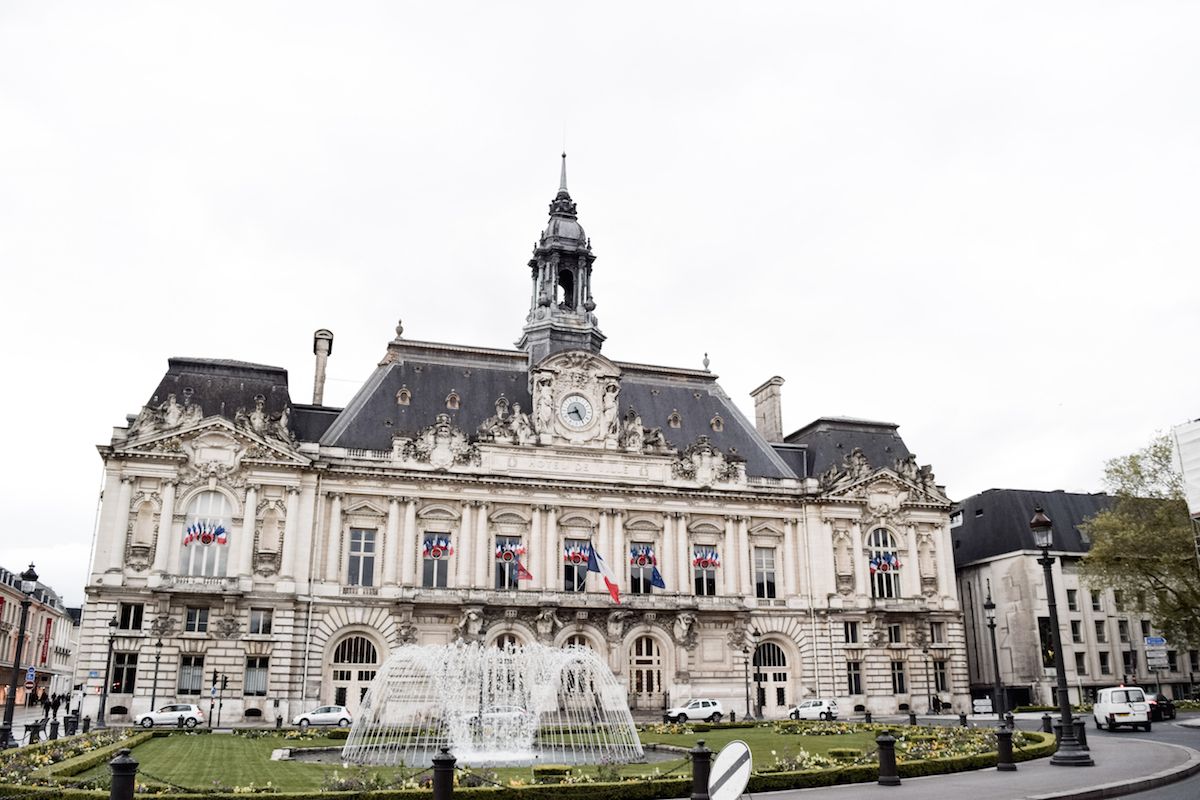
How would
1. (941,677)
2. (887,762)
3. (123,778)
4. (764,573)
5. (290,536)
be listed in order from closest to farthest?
(123,778), (887,762), (290,536), (764,573), (941,677)

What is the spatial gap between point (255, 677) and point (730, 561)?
2770 cm

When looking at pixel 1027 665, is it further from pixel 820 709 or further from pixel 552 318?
pixel 552 318

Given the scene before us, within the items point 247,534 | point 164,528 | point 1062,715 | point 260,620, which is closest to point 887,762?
point 1062,715

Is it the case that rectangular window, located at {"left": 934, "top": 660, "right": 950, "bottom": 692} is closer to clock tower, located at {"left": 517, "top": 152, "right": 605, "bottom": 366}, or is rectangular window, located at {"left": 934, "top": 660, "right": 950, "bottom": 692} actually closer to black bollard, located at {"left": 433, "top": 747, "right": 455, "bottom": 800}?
clock tower, located at {"left": 517, "top": 152, "right": 605, "bottom": 366}

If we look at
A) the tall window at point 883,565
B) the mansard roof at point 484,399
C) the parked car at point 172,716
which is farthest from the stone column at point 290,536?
the tall window at point 883,565

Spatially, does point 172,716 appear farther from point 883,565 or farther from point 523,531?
point 883,565

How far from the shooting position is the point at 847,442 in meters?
68.1

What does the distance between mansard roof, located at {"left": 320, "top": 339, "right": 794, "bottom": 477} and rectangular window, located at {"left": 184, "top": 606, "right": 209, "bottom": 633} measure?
11.1 meters

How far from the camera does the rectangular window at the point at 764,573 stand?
206ft

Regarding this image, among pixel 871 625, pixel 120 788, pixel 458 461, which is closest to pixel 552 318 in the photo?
pixel 458 461

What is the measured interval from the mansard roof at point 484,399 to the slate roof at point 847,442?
8.87 feet

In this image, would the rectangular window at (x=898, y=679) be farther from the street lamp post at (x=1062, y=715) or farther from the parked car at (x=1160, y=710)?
the street lamp post at (x=1062, y=715)

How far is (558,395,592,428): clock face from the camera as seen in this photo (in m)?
61.4

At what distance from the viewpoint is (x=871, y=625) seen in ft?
207
